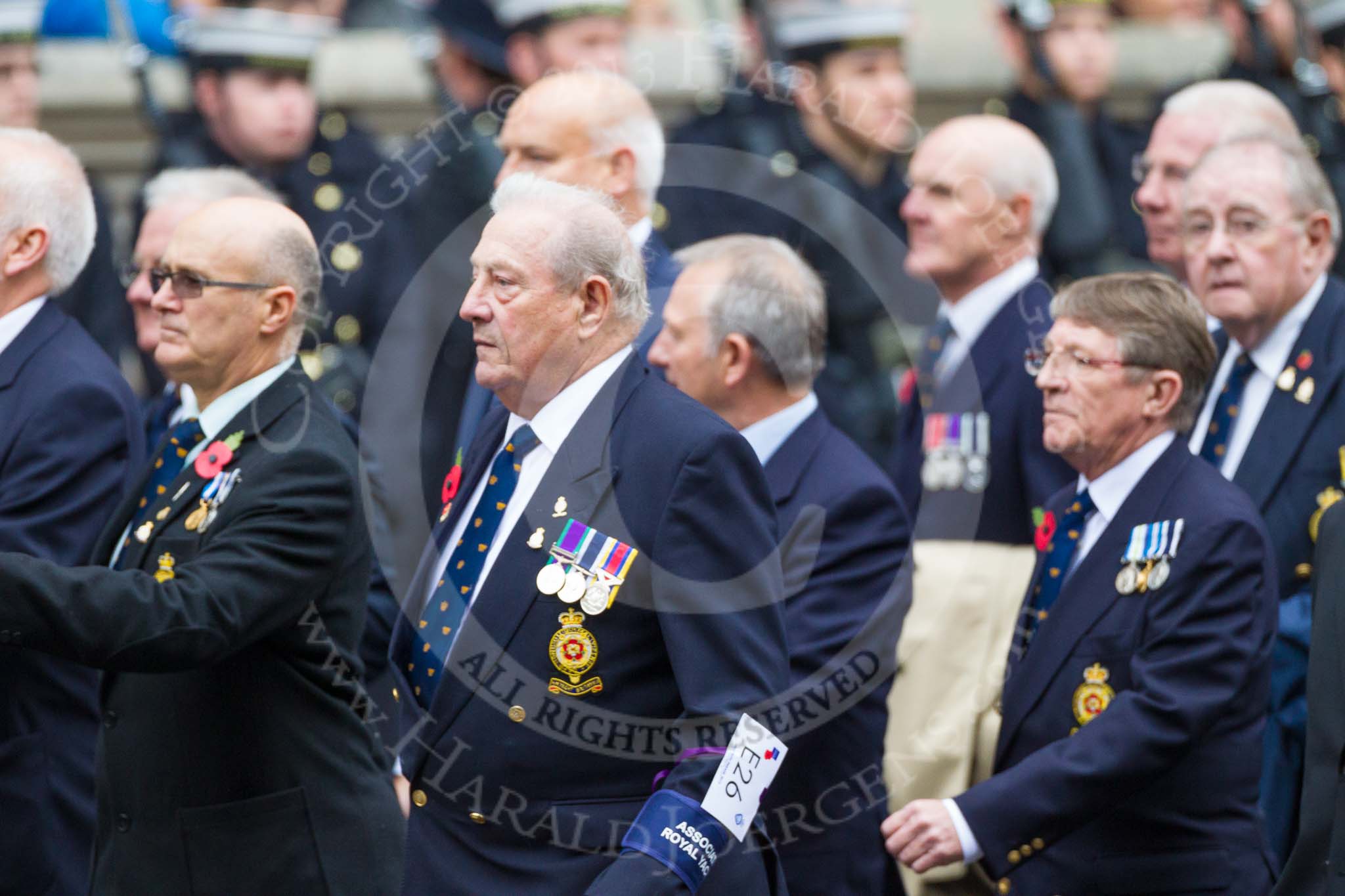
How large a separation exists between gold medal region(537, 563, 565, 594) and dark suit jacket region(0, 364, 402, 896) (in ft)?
1.71

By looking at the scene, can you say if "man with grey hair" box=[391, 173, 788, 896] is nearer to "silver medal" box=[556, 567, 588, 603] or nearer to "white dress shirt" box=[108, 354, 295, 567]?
"silver medal" box=[556, 567, 588, 603]

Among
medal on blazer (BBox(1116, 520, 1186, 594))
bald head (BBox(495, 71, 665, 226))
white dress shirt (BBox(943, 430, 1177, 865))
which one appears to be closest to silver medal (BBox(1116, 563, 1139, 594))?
medal on blazer (BBox(1116, 520, 1186, 594))

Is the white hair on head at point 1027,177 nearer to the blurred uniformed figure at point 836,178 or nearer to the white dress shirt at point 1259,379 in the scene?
the white dress shirt at point 1259,379

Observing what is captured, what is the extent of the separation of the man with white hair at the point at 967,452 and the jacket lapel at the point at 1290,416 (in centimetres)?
53

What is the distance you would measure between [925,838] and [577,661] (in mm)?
1034

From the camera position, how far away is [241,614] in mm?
3781

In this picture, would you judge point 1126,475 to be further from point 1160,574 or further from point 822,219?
point 822,219

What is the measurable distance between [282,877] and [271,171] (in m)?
4.50

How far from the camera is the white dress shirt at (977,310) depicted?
5.75m

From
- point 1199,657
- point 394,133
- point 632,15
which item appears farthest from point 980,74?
point 1199,657

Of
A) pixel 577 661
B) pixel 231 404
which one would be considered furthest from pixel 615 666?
pixel 231 404

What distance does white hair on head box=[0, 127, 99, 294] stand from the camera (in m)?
4.59

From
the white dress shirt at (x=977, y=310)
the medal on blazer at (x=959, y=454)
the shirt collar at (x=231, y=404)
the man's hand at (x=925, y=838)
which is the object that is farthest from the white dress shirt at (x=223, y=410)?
the white dress shirt at (x=977, y=310)

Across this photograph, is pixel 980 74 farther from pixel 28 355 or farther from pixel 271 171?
pixel 28 355
